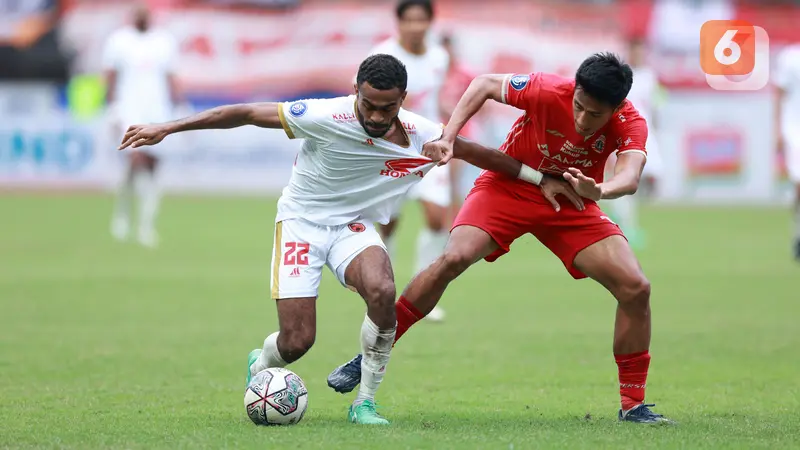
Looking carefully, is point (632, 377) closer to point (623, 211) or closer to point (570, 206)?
point (570, 206)

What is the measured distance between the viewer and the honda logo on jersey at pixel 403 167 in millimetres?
6574

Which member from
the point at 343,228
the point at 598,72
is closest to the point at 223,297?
the point at 343,228

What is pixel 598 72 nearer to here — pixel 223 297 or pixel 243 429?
pixel 243 429

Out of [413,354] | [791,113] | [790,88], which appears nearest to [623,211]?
[791,113]

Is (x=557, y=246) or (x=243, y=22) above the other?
(x=243, y=22)

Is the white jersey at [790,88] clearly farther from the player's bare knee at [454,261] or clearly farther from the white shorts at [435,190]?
the player's bare knee at [454,261]

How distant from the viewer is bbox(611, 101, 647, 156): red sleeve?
6480mm

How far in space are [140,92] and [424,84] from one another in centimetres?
745

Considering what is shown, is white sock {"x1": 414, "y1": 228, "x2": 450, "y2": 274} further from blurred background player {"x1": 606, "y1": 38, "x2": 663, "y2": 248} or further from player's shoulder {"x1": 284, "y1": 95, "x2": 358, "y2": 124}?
blurred background player {"x1": 606, "y1": 38, "x2": 663, "y2": 248}

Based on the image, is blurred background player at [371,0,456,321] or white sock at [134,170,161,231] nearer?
blurred background player at [371,0,456,321]

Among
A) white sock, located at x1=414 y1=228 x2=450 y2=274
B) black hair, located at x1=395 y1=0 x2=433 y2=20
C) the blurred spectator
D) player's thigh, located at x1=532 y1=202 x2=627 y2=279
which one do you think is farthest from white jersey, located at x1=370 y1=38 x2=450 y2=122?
the blurred spectator

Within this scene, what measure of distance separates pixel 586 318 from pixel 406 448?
5.72 meters

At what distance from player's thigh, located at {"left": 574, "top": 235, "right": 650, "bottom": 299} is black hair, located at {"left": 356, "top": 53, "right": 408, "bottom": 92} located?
1450 mm

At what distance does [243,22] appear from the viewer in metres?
32.5
